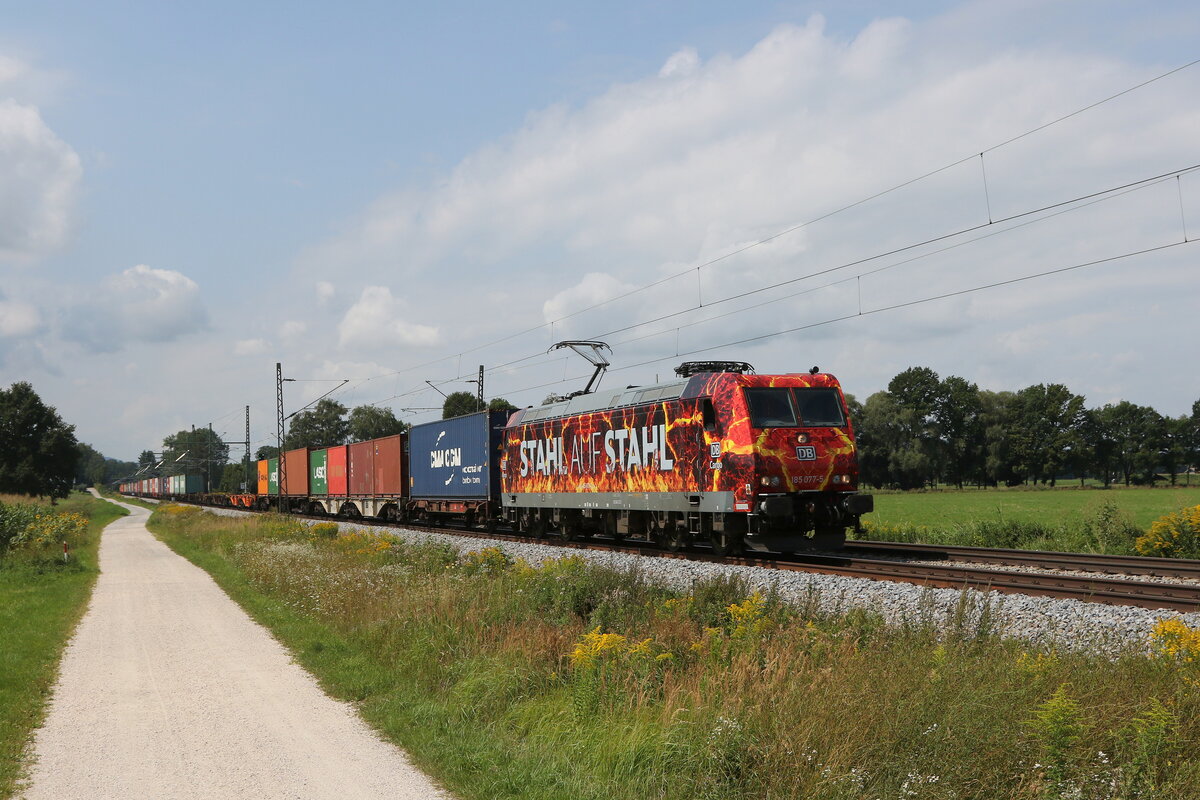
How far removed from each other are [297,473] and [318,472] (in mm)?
4472

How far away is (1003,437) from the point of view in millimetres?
98375

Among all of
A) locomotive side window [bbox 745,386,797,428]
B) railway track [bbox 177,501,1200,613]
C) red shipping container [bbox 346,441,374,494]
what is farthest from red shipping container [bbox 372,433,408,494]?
locomotive side window [bbox 745,386,797,428]

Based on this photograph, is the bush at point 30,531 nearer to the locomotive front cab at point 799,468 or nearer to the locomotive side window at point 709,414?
the locomotive side window at point 709,414

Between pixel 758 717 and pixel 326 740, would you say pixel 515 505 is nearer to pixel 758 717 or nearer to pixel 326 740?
pixel 326 740

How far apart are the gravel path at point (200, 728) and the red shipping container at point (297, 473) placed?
40205 millimetres

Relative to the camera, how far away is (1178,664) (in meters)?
7.55

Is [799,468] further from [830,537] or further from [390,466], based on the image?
[390,466]

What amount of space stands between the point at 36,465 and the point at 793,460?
81.3m

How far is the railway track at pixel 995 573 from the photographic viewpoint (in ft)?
40.4

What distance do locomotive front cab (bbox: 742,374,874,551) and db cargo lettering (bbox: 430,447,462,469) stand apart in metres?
16.3

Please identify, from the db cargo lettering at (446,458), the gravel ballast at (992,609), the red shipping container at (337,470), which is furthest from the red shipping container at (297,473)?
the gravel ballast at (992,609)

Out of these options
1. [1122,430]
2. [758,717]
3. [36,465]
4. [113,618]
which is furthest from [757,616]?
[1122,430]

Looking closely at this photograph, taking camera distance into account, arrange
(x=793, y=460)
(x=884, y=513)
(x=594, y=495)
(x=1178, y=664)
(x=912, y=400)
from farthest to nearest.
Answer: (x=912, y=400) < (x=884, y=513) < (x=594, y=495) < (x=793, y=460) < (x=1178, y=664)

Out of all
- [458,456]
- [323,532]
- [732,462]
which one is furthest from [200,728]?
[458,456]
